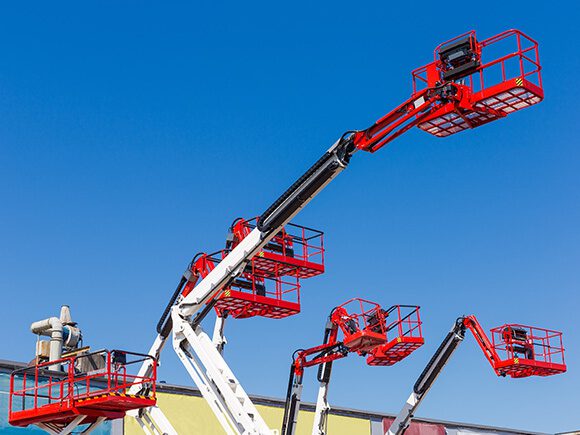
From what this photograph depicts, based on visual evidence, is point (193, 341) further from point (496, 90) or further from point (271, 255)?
point (496, 90)

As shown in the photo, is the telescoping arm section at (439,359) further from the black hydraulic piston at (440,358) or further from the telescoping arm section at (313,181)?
the telescoping arm section at (313,181)

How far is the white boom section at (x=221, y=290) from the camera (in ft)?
79.6

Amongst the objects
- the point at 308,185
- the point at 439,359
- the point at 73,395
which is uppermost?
the point at 308,185

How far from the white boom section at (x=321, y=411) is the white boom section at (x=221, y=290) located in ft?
21.9

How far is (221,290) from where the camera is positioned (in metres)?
27.1

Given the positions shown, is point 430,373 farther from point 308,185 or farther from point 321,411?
point 308,185

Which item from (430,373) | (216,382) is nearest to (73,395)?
(216,382)

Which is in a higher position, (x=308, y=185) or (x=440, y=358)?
(x=308, y=185)

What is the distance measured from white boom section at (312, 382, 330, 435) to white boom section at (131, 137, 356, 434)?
666 cm

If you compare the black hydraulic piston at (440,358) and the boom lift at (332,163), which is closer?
the boom lift at (332,163)

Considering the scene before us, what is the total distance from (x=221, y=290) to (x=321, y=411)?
Result: 8930 millimetres

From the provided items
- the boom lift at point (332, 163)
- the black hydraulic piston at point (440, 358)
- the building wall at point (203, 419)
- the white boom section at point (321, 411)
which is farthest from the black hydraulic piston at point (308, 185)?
the black hydraulic piston at point (440, 358)

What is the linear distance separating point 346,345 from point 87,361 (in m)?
10.2

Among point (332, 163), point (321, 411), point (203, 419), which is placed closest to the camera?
point (332, 163)
